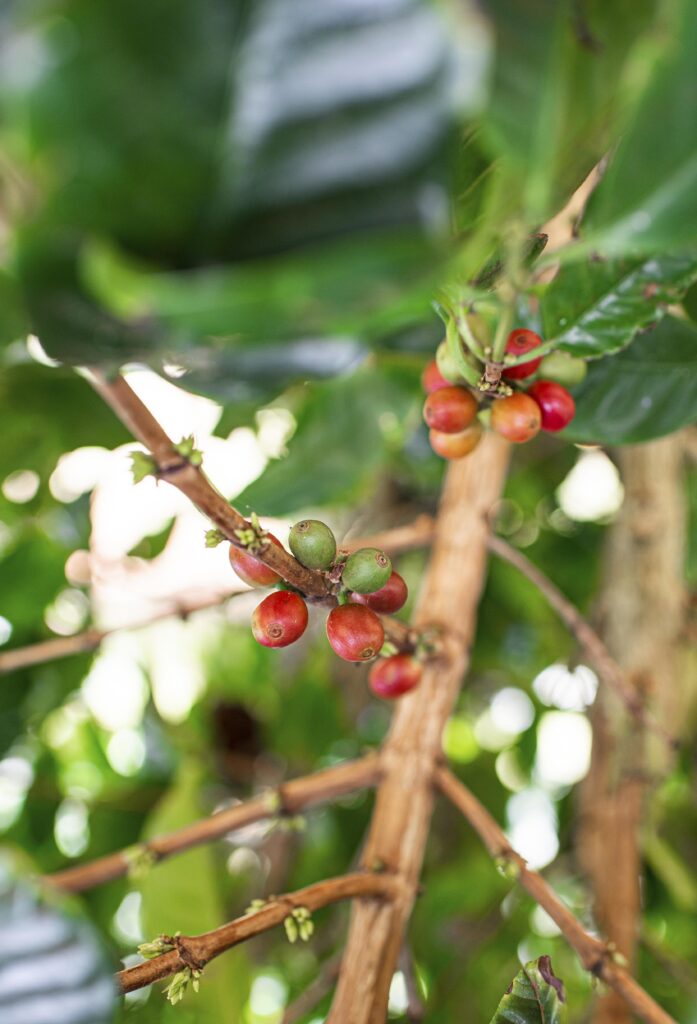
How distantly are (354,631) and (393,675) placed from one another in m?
0.16

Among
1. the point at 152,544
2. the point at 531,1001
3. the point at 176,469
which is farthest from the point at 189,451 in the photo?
the point at 152,544

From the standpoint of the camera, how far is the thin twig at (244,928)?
0.43m

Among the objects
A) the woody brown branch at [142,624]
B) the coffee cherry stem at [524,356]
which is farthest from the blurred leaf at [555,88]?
the woody brown branch at [142,624]

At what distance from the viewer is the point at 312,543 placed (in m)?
0.43

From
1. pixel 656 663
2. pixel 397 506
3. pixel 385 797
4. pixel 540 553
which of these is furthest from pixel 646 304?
pixel 397 506

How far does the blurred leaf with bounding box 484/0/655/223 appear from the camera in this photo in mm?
294

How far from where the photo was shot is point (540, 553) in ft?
4.43

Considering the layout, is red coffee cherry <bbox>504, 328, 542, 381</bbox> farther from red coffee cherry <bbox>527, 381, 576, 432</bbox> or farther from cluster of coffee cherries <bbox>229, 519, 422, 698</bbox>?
cluster of coffee cherries <bbox>229, 519, 422, 698</bbox>

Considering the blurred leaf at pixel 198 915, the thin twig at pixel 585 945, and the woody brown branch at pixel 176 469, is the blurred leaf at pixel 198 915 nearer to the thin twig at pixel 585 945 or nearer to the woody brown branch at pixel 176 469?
the thin twig at pixel 585 945

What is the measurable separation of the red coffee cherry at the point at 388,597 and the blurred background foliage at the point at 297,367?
137mm

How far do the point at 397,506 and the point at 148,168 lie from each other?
1261 mm

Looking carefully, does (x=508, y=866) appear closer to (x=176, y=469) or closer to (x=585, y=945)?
(x=585, y=945)

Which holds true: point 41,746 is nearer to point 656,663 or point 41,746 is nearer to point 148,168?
point 656,663

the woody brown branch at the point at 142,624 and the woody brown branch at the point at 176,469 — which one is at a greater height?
the woody brown branch at the point at 176,469
